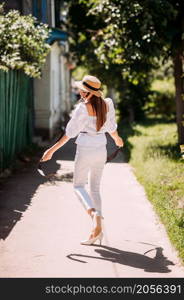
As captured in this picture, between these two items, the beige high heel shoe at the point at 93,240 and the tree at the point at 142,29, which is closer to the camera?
the beige high heel shoe at the point at 93,240

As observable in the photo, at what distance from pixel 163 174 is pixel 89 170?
13.2 feet

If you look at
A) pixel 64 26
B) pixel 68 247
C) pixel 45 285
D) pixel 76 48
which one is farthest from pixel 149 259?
pixel 64 26

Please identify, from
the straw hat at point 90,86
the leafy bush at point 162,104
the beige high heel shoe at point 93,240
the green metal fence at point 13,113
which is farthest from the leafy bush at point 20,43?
the leafy bush at point 162,104

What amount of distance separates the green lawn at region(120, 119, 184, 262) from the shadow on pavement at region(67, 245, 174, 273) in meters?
0.22

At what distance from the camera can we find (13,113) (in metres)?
11.9

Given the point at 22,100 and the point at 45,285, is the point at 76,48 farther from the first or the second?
the point at 45,285

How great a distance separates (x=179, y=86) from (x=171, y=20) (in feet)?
6.05

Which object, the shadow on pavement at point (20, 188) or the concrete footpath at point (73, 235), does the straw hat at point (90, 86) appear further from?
the shadow on pavement at point (20, 188)

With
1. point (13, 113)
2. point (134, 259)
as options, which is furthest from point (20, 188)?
point (134, 259)

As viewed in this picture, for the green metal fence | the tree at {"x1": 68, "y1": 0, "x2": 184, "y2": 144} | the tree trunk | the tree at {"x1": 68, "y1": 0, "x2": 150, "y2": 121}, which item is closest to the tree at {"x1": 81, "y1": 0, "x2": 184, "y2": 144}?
the tree at {"x1": 68, "y1": 0, "x2": 184, "y2": 144}

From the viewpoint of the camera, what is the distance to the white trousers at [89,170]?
6199 mm

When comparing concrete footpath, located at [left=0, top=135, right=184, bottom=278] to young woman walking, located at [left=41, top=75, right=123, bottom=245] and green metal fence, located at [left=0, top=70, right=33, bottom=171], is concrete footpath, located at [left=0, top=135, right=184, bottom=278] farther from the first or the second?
green metal fence, located at [left=0, top=70, right=33, bottom=171]

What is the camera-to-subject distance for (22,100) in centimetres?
1315

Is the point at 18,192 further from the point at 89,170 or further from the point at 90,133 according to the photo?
the point at 90,133
